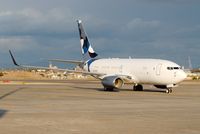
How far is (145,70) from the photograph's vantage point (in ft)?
144

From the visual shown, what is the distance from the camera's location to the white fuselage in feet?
139

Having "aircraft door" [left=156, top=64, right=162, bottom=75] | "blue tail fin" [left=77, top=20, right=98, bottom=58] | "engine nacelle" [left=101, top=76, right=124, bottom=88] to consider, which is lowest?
"engine nacelle" [left=101, top=76, right=124, bottom=88]

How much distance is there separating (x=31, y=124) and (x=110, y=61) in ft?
110

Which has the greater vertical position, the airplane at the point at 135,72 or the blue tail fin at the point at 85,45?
the blue tail fin at the point at 85,45

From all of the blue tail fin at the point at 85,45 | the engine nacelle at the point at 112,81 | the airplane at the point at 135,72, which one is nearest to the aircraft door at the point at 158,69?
the airplane at the point at 135,72

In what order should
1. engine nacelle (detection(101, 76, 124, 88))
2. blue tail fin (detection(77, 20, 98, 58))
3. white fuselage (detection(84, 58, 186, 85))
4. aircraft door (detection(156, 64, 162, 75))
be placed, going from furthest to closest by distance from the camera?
blue tail fin (detection(77, 20, 98, 58))
engine nacelle (detection(101, 76, 124, 88))
aircraft door (detection(156, 64, 162, 75))
white fuselage (detection(84, 58, 186, 85))

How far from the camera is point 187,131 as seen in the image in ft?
48.4

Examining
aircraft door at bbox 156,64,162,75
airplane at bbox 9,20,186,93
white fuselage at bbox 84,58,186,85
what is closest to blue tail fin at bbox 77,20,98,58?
airplane at bbox 9,20,186,93

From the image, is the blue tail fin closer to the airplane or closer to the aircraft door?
the airplane

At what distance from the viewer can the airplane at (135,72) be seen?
139ft

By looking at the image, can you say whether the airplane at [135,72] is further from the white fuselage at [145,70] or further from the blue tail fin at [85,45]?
the blue tail fin at [85,45]

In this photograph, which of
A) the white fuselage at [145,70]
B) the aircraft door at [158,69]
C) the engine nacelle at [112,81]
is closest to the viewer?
the white fuselage at [145,70]

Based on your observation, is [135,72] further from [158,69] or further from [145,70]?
[158,69]

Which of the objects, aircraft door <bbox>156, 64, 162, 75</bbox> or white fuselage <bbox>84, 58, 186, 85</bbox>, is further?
aircraft door <bbox>156, 64, 162, 75</bbox>
